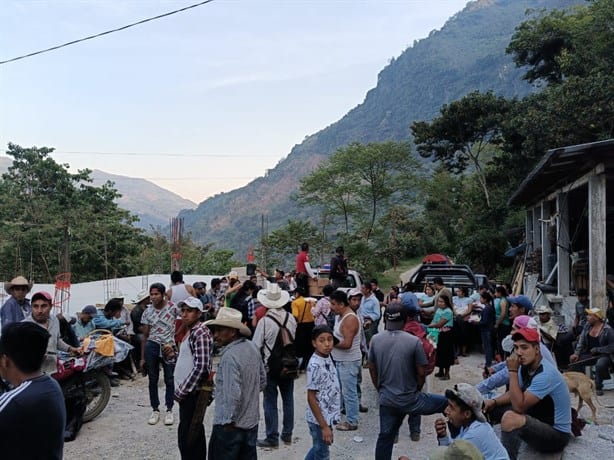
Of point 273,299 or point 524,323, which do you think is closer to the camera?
point 524,323

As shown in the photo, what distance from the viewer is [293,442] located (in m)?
6.20

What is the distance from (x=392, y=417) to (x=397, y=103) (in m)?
129

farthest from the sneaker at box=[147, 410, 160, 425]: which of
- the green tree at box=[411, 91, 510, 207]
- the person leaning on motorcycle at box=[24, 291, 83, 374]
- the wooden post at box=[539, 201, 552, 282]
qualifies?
the green tree at box=[411, 91, 510, 207]

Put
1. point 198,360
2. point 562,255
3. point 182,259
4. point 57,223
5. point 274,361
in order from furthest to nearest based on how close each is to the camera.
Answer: point 182,259
point 57,223
point 562,255
point 274,361
point 198,360

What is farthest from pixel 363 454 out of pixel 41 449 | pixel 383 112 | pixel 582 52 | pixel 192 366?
pixel 383 112

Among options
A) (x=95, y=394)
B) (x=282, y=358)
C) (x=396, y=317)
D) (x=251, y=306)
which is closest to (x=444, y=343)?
(x=251, y=306)

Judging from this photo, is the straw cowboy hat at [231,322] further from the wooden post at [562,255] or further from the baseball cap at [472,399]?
the wooden post at [562,255]

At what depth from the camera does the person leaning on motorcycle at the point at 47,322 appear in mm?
5875

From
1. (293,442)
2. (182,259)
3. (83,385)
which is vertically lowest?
(182,259)

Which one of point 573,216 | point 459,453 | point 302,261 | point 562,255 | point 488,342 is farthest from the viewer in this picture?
point 573,216

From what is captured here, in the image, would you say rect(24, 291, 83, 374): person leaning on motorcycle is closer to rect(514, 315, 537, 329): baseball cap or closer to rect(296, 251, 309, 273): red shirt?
rect(514, 315, 537, 329): baseball cap

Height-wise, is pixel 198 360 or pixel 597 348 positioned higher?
pixel 198 360

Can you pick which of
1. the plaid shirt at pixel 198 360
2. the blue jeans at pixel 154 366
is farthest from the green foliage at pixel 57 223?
the plaid shirt at pixel 198 360

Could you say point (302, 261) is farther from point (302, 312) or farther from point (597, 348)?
point (597, 348)
